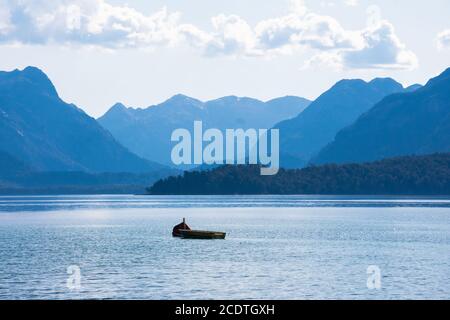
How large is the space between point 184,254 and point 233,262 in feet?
48.9

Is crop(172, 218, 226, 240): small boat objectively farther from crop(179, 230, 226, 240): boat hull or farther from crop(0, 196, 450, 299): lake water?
crop(0, 196, 450, 299): lake water

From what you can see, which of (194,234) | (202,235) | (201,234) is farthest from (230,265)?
(194,234)

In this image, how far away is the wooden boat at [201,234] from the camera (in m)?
163

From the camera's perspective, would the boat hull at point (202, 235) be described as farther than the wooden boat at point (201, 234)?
Yes

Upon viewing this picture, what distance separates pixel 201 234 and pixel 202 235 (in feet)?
1.17

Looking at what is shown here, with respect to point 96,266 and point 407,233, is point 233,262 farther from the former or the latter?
point 407,233

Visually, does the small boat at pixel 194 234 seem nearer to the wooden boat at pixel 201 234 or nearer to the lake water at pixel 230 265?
the wooden boat at pixel 201 234

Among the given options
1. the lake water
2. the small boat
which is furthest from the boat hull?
the lake water

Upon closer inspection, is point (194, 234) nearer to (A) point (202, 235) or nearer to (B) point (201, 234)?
(B) point (201, 234)

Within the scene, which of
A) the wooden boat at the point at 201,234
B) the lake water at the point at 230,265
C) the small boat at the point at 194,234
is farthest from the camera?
the small boat at the point at 194,234

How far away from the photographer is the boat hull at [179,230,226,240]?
162875 millimetres

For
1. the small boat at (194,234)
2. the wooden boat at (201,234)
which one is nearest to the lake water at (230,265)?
the wooden boat at (201,234)

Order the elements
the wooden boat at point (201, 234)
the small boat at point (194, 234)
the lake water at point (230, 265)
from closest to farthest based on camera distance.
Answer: the lake water at point (230, 265) → the wooden boat at point (201, 234) → the small boat at point (194, 234)
